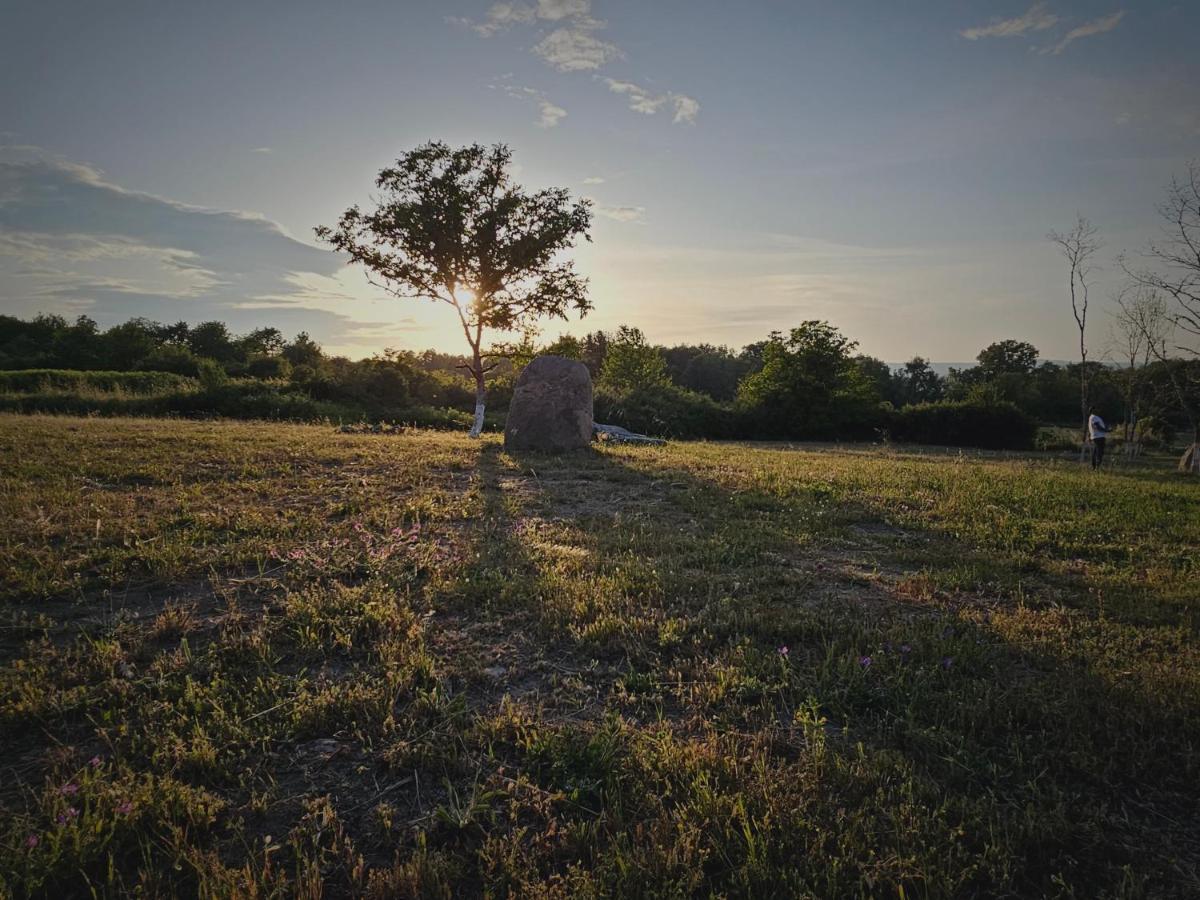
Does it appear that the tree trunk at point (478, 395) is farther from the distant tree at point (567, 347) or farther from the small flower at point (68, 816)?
the small flower at point (68, 816)

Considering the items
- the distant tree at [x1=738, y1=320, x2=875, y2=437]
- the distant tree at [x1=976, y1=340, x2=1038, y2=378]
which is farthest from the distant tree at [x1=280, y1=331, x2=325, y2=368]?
the distant tree at [x1=976, y1=340, x2=1038, y2=378]

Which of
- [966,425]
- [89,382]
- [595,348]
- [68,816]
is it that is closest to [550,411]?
[68,816]

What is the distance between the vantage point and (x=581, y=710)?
10.4 ft

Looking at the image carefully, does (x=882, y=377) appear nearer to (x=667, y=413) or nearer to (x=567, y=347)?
(x=667, y=413)

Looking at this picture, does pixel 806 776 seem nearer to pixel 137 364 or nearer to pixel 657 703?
pixel 657 703

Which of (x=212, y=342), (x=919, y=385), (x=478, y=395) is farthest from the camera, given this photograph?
(x=919, y=385)

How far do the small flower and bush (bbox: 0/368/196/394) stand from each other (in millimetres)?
28696

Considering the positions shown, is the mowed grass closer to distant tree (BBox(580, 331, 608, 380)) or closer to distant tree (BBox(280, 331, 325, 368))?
distant tree (BBox(280, 331, 325, 368))

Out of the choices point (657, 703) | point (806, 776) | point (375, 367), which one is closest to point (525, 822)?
point (657, 703)

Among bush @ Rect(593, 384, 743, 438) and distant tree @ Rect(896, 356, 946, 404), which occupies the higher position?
distant tree @ Rect(896, 356, 946, 404)

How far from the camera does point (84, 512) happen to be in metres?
6.37

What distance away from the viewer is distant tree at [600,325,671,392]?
180ft

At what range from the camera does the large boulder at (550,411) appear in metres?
14.4

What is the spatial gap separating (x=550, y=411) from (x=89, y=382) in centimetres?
2651
